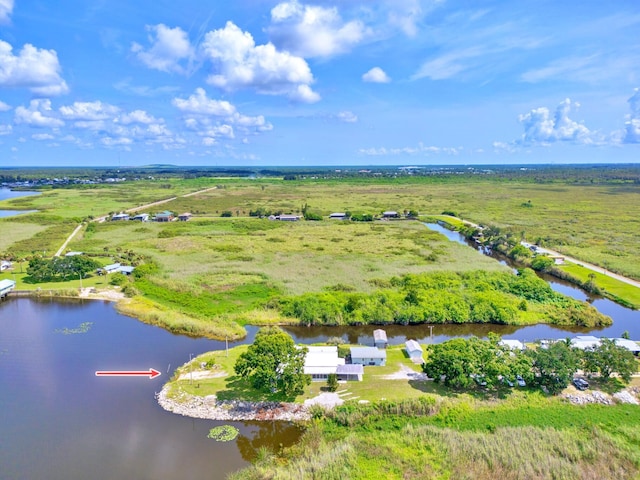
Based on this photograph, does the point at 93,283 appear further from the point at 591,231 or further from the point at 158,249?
the point at 591,231

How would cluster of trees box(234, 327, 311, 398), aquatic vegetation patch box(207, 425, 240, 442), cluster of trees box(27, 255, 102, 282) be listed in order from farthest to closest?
cluster of trees box(27, 255, 102, 282) < cluster of trees box(234, 327, 311, 398) < aquatic vegetation patch box(207, 425, 240, 442)

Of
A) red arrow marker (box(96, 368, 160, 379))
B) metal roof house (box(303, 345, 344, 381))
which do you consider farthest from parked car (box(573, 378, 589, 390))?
red arrow marker (box(96, 368, 160, 379))

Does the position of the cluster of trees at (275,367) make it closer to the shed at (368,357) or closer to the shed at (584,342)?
the shed at (368,357)

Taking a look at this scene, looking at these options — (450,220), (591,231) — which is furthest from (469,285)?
(450,220)

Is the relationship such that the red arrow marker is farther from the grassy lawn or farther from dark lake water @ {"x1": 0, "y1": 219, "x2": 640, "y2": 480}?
the grassy lawn

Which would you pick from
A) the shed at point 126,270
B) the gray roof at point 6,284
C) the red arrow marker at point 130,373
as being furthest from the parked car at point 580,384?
the gray roof at point 6,284

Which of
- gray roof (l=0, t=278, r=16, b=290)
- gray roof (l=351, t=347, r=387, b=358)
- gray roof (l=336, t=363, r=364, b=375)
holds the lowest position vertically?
gray roof (l=336, t=363, r=364, b=375)
